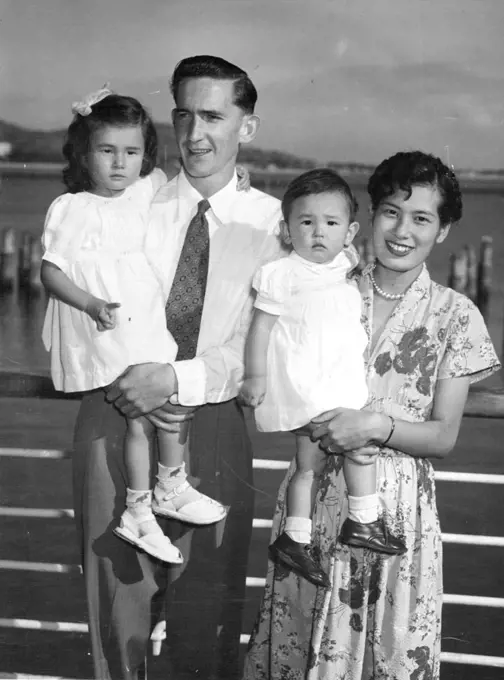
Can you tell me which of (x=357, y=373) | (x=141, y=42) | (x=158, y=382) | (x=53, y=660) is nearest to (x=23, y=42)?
(x=141, y=42)

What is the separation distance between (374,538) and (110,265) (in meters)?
1.02

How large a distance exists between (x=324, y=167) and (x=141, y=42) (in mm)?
629

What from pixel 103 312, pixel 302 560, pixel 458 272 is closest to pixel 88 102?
pixel 103 312

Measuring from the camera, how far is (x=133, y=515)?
2605 millimetres

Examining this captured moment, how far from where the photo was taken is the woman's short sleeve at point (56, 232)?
254 centimetres

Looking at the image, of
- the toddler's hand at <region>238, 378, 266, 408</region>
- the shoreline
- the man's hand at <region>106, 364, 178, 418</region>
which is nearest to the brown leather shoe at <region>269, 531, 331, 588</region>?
the toddler's hand at <region>238, 378, 266, 408</region>

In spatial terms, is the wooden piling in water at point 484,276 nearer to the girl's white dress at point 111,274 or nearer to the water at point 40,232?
the water at point 40,232

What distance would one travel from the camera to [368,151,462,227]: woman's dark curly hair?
2.36 metres

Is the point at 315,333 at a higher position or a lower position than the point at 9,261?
lower

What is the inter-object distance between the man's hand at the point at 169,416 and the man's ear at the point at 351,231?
65 cm

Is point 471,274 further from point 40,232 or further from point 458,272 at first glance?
point 40,232

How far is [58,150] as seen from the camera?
2611mm

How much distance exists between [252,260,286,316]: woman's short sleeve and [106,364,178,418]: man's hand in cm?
33

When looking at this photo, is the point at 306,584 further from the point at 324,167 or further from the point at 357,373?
the point at 324,167
